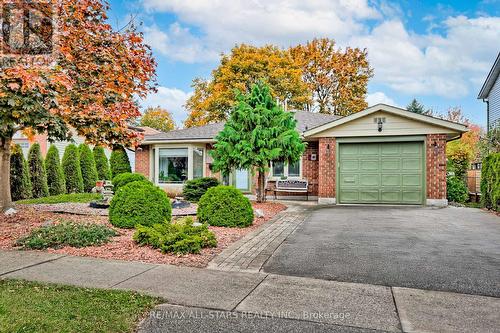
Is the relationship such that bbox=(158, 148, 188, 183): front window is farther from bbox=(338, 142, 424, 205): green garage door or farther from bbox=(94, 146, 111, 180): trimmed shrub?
bbox=(338, 142, 424, 205): green garage door

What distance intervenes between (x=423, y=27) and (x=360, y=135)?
7481mm

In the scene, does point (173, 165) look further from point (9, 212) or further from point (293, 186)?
point (9, 212)

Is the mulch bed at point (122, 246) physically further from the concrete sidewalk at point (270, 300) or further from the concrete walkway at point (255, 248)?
the concrete sidewalk at point (270, 300)

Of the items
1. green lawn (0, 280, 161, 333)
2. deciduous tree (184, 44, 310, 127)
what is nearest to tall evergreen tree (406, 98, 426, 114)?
deciduous tree (184, 44, 310, 127)

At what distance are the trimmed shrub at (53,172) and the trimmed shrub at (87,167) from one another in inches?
74.8

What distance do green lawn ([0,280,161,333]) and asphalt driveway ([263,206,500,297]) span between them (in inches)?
75.5

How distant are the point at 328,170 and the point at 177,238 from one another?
28.1 feet

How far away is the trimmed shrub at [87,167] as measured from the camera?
1758 cm

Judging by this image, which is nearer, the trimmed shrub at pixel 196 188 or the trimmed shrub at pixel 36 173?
the trimmed shrub at pixel 196 188

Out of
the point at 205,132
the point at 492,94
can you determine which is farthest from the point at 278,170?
the point at 492,94

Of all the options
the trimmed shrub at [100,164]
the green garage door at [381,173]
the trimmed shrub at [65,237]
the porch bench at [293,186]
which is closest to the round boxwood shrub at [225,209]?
the trimmed shrub at [65,237]

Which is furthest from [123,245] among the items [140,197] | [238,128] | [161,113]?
[161,113]

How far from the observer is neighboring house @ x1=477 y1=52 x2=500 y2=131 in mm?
17991

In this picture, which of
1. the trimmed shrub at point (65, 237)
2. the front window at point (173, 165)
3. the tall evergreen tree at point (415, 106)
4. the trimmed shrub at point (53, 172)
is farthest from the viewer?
the tall evergreen tree at point (415, 106)
